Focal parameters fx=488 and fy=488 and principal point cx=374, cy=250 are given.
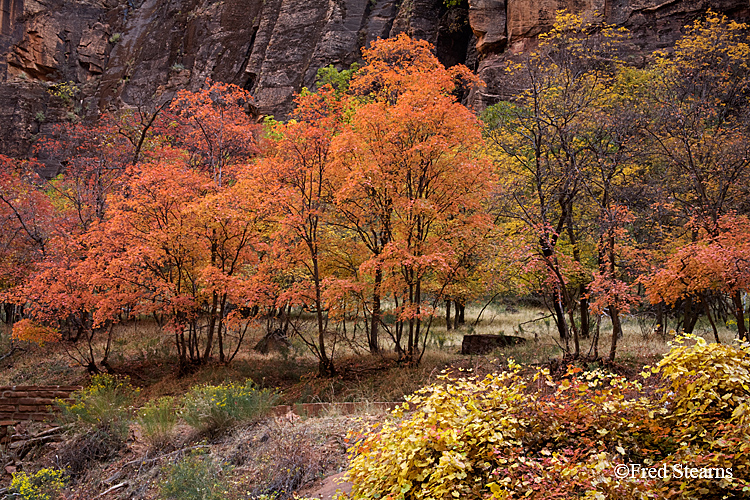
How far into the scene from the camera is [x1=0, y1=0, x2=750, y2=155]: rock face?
97.9 ft

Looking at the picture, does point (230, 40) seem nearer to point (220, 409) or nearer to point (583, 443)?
point (220, 409)

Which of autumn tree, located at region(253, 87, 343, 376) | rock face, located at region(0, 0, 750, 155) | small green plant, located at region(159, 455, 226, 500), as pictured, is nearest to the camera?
small green plant, located at region(159, 455, 226, 500)

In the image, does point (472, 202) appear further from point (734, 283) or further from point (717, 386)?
point (717, 386)

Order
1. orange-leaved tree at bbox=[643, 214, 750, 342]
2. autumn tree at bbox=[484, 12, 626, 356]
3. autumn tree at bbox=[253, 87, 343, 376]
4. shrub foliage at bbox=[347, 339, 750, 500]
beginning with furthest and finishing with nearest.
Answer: autumn tree at bbox=[253, 87, 343, 376] → autumn tree at bbox=[484, 12, 626, 356] → orange-leaved tree at bbox=[643, 214, 750, 342] → shrub foliage at bbox=[347, 339, 750, 500]

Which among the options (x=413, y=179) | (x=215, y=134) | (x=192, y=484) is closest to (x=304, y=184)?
(x=413, y=179)

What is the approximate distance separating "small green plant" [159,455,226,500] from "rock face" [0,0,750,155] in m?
27.9

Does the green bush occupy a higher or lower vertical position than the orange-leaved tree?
lower

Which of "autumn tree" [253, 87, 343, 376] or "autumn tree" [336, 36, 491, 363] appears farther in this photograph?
"autumn tree" [253, 87, 343, 376]

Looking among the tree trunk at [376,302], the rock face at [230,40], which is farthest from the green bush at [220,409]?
the rock face at [230,40]

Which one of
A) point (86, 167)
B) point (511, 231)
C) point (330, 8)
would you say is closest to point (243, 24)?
point (330, 8)

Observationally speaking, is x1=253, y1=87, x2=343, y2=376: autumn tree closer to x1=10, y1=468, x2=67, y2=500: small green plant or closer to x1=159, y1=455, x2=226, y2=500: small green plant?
x1=10, y1=468, x2=67, y2=500: small green plant

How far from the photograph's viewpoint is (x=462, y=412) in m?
3.44

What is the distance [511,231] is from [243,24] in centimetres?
3841

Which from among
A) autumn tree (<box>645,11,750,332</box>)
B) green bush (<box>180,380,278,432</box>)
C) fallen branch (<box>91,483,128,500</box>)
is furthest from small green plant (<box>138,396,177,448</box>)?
autumn tree (<box>645,11,750,332</box>)
